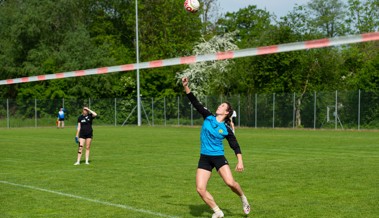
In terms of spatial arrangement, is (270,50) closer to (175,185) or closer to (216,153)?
(175,185)

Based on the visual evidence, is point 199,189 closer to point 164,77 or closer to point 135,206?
point 135,206

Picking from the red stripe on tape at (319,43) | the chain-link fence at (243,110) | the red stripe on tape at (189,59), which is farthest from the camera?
the chain-link fence at (243,110)

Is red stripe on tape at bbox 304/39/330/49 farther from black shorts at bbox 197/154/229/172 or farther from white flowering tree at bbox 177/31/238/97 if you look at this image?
white flowering tree at bbox 177/31/238/97

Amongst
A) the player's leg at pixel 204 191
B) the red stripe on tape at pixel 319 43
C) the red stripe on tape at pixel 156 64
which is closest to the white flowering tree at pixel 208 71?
the red stripe on tape at pixel 156 64

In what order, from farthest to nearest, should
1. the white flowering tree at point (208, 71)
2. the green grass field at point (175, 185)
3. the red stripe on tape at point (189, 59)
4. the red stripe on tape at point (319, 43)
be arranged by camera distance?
1. the white flowering tree at point (208, 71)
2. the red stripe on tape at point (189, 59)
3. the red stripe on tape at point (319, 43)
4. the green grass field at point (175, 185)

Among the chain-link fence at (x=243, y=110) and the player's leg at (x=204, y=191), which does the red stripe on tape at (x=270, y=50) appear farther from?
the chain-link fence at (x=243, y=110)

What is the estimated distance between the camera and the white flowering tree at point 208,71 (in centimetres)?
6938

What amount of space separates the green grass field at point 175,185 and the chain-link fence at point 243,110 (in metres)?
24.0

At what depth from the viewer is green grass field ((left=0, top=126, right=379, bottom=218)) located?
1126 cm

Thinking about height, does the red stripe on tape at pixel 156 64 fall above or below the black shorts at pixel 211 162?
above

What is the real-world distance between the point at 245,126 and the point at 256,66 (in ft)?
21.6

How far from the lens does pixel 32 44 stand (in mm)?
74000

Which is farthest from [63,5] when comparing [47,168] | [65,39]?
[47,168]

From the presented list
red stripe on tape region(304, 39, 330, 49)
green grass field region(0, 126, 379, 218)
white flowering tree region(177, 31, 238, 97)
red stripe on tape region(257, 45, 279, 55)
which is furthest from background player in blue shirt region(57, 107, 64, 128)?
red stripe on tape region(304, 39, 330, 49)
